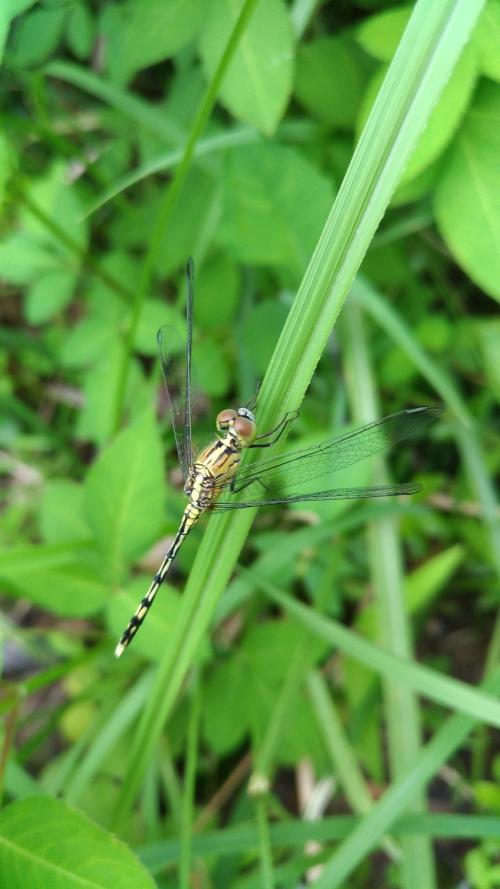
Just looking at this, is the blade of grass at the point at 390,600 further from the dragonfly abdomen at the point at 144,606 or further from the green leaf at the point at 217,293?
the dragonfly abdomen at the point at 144,606

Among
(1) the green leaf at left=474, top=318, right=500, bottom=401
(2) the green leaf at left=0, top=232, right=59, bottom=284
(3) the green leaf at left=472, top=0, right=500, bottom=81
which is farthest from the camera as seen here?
(2) the green leaf at left=0, top=232, right=59, bottom=284

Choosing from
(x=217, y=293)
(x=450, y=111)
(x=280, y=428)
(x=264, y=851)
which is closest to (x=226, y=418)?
(x=280, y=428)

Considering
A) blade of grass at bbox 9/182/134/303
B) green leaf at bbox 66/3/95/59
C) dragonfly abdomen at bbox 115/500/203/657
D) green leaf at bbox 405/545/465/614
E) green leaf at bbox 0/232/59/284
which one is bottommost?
green leaf at bbox 405/545/465/614

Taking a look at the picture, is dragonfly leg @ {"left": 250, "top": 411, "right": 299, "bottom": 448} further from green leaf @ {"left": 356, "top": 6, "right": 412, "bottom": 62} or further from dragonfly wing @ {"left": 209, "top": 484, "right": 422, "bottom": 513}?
green leaf @ {"left": 356, "top": 6, "right": 412, "bottom": 62}

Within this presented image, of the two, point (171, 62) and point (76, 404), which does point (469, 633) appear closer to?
point (76, 404)

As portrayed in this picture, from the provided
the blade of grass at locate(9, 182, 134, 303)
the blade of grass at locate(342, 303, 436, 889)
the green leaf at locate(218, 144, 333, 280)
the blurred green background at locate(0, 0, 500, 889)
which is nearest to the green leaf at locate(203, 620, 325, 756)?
the blurred green background at locate(0, 0, 500, 889)

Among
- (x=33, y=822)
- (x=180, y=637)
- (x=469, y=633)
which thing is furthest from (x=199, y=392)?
(x=469, y=633)
